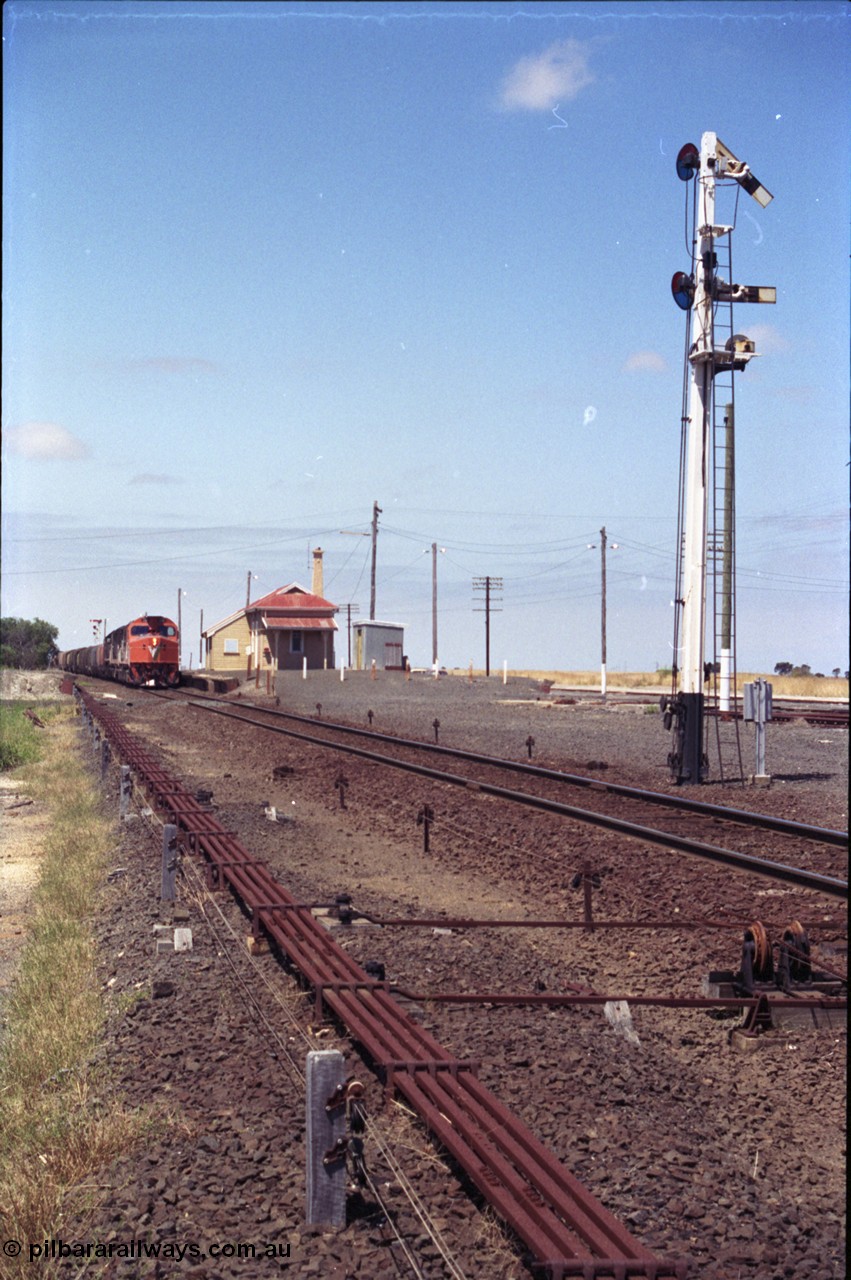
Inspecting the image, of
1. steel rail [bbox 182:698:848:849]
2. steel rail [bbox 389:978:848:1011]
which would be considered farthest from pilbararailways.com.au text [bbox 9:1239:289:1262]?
steel rail [bbox 182:698:848:849]

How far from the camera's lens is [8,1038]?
621 cm

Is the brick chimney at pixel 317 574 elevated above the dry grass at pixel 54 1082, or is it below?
above

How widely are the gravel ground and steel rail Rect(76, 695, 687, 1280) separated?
13cm

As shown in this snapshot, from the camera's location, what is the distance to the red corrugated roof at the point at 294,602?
6124 cm

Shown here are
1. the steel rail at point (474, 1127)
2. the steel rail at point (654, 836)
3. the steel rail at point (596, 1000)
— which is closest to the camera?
the steel rail at point (474, 1127)

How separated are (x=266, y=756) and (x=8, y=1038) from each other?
49.2 feet

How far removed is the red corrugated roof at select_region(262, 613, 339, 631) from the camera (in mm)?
59656

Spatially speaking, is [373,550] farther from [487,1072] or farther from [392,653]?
[487,1072]

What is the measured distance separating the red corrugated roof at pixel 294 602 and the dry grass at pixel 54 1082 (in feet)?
168

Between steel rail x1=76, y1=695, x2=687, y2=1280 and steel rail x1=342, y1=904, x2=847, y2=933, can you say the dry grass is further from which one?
steel rail x1=342, y1=904, x2=847, y2=933

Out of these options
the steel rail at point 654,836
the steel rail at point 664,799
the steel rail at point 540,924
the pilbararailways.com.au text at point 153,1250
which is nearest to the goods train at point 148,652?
the steel rail at point 664,799

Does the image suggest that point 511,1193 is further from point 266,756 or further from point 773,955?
point 266,756

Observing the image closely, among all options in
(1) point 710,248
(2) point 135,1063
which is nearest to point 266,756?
(1) point 710,248

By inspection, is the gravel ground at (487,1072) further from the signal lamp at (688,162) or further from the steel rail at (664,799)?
the signal lamp at (688,162)
